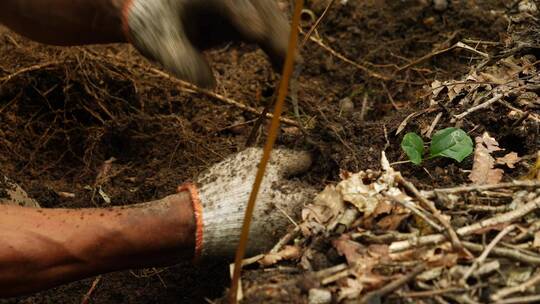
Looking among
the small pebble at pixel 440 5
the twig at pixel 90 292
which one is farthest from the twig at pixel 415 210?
the small pebble at pixel 440 5

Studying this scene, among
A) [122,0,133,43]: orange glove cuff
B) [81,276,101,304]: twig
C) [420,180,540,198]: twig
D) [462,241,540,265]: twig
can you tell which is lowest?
A: [81,276,101,304]: twig

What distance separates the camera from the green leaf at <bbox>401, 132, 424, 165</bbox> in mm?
1995

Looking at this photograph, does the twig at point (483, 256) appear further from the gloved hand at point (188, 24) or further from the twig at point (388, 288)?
the gloved hand at point (188, 24)

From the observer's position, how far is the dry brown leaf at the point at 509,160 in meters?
1.97

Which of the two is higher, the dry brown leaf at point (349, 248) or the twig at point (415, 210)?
the twig at point (415, 210)

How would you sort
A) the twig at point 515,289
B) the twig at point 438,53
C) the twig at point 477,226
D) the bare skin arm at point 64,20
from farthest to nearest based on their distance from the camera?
the twig at point 438,53 < the bare skin arm at point 64,20 < the twig at point 477,226 < the twig at point 515,289

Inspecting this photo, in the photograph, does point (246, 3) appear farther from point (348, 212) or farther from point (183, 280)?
point (183, 280)

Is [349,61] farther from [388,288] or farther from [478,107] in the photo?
[388,288]

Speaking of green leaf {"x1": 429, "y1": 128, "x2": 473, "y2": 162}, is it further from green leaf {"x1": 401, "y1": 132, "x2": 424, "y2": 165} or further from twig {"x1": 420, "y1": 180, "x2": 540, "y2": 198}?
twig {"x1": 420, "y1": 180, "x2": 540, "y2": 198}

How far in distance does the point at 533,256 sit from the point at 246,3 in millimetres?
997

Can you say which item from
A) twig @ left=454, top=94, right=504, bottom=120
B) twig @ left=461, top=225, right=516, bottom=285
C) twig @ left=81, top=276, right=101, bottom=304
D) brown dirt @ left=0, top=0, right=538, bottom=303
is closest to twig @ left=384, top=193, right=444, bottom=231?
twig @ left=461, top=225, right=516, bottom=285

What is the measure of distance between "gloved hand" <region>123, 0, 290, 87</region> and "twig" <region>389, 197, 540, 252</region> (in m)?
0.63

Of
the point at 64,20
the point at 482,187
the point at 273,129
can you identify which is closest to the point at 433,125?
the point at 482,187

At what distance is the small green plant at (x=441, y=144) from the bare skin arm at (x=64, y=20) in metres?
0.94
